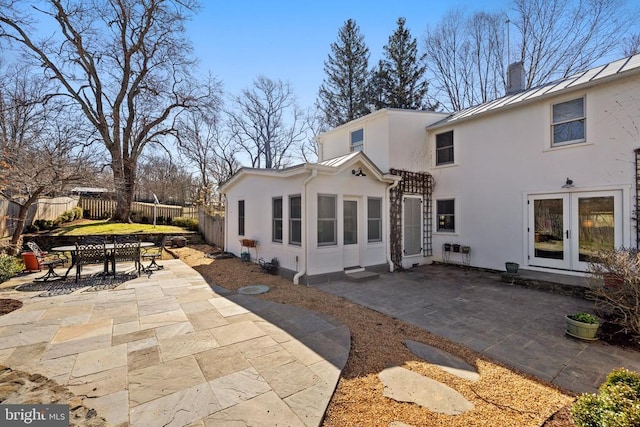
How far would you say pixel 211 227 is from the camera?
14.1 metres

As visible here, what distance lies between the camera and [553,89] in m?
7.52

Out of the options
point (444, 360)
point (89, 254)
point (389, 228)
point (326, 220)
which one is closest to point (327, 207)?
point (326, 220)

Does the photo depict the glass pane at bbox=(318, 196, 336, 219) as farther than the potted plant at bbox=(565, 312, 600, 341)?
Yes

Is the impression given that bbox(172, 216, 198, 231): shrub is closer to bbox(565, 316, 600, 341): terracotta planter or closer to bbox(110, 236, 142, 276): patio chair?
bbox(110, 236, 142, 276): patio chair

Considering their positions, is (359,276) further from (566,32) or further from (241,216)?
(566,32)

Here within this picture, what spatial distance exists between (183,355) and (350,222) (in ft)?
18.5

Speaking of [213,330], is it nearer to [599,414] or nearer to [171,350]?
[171,350]

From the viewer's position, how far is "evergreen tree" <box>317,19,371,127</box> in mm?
20312

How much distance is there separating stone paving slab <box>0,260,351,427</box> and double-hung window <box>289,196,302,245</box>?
2242 mm

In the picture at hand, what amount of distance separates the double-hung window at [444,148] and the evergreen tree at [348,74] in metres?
11.1

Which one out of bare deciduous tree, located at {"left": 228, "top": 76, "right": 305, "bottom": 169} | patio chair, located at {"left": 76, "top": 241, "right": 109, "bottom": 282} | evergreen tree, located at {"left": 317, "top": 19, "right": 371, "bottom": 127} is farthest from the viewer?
bare deciduous tree, located at {"left": 228, "top": 76, "right": 305, "bottom": 169}

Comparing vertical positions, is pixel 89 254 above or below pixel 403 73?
below

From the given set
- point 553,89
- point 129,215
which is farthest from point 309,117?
point 553,89

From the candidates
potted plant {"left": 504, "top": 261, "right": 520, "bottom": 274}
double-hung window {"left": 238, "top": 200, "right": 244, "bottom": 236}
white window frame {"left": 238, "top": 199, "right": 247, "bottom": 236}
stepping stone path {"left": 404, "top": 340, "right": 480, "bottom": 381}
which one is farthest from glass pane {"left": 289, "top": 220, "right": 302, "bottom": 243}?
potted plant {"left": 504, "top": 261, "right": 520, "bottom": 274}
